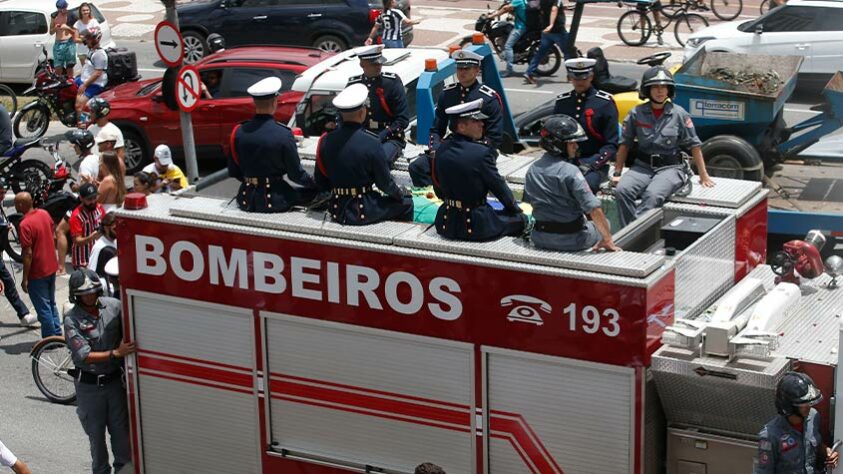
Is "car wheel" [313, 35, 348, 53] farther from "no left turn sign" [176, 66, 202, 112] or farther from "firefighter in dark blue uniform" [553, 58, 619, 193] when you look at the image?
"firefighter in dark blue uniform" [553, 58, 619, 193]

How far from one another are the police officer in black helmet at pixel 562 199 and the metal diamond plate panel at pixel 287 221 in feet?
2.63

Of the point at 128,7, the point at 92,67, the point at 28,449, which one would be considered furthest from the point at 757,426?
the point at 128,7

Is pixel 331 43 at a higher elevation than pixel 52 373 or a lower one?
higher

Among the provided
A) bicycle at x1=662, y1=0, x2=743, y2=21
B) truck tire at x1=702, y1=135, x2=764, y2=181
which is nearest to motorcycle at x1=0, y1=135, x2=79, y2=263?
truck tire at x1=702, y1=135, x2=764, y2=181

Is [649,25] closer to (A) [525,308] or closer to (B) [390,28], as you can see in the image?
(B) [390,28]

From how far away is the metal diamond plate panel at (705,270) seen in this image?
751 cm

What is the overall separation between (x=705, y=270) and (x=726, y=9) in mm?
19814

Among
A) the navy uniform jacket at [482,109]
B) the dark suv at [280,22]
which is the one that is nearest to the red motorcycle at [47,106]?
the dark suv at [280,22]

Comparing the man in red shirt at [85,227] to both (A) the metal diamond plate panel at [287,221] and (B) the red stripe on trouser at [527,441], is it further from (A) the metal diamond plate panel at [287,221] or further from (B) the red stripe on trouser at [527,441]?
(B) the red stripe on trouser at [527,441]

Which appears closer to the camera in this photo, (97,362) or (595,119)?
(97,362)

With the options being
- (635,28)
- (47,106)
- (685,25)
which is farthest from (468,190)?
(685,25)

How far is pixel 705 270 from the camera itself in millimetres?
7781

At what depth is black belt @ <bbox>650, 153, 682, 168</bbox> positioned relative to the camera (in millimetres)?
8812

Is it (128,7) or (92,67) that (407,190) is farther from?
(128,7)
